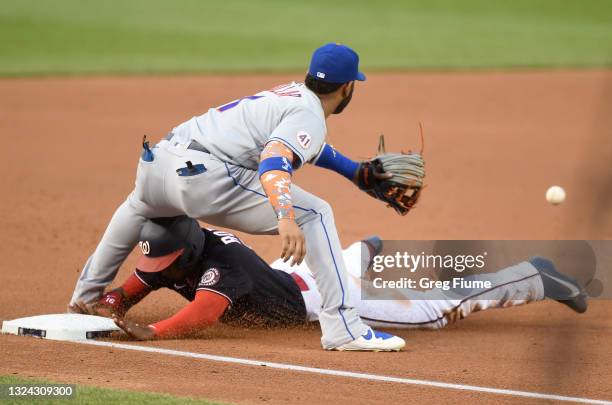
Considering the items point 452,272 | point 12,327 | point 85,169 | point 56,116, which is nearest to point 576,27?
point 56,116

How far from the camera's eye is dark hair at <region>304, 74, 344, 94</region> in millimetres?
5359

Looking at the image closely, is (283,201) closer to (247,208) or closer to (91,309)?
(247,208)

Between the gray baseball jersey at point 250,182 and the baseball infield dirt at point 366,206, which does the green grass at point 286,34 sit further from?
the gray baseball jersey at point 250,182

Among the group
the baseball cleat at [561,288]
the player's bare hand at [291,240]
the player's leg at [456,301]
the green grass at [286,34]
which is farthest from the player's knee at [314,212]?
the green grass at [286,34]

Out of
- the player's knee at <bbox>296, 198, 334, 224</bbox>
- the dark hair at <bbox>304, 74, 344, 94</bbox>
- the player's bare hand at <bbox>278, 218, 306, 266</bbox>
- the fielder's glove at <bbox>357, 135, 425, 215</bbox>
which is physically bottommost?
the player's bare hand at <bbox>278, 218, 306, 266</bbox>

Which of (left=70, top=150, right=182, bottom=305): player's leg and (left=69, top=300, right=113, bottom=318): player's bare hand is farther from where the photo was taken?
(left=69, top=300, right=113, bottom=318): player's bare hand

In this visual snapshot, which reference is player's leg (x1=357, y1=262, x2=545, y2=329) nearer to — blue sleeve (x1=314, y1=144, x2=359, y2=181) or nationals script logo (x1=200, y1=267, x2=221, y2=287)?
blue sleeve (x1=314, y1=144, x2=359, y2=181)

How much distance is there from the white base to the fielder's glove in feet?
5.08

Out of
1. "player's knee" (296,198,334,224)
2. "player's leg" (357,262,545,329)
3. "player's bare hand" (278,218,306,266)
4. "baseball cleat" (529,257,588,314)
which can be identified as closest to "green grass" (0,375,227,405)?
"player's bare hand" (278,218,306,266)

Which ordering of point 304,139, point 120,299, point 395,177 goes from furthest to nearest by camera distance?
1. point 120,299
2. point 395,177
3. point 304,139

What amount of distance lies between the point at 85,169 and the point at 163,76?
5696 millimetres

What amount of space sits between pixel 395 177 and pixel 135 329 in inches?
61.0

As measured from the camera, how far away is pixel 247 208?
210 inches

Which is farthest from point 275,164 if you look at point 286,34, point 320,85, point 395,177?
point 286,34
